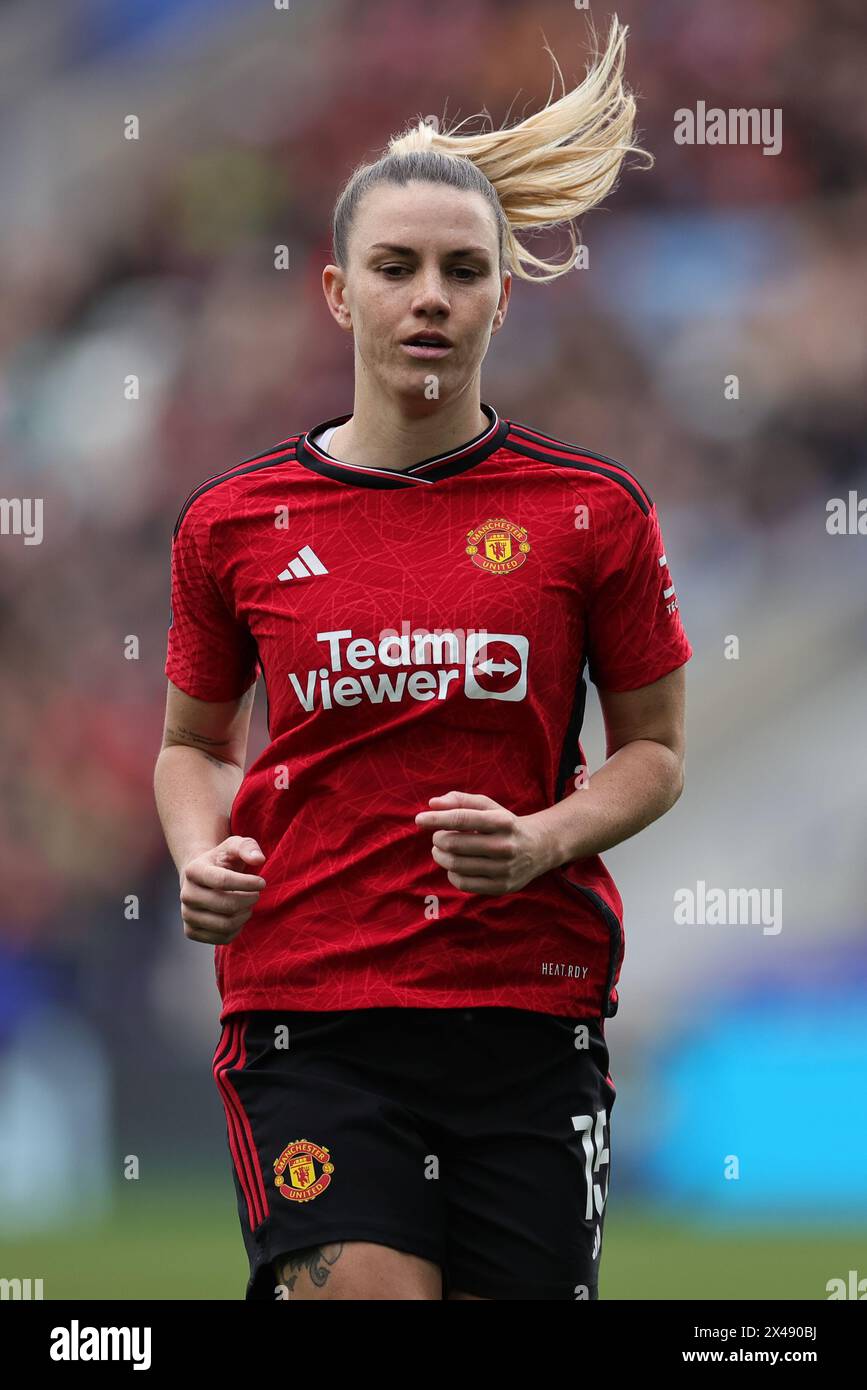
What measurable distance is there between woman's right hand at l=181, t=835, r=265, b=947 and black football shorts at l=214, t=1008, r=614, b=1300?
0.17m

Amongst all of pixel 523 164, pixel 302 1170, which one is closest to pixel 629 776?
pixel 302 1170

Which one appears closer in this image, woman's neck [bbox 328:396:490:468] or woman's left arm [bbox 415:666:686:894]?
woman's left arm [bbox 415:666:686:894]

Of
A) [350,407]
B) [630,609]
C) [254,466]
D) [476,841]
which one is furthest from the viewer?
[350,407]

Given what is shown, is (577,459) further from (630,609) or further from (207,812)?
(207,812)

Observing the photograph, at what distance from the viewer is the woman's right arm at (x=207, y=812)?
2.20 m

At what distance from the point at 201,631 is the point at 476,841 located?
66 cm

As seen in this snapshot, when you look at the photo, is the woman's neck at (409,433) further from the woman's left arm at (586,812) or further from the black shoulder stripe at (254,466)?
the woman's left arm at (586,812)

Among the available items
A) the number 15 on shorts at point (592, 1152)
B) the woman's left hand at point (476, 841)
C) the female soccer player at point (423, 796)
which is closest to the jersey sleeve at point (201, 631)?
the female soccer player at point (423, 796)

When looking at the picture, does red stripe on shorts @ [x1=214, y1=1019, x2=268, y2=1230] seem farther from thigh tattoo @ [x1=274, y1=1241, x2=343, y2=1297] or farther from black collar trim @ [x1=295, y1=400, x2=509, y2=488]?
black collar trim @ [x1=295, y1=400, x2=509, y2=488]

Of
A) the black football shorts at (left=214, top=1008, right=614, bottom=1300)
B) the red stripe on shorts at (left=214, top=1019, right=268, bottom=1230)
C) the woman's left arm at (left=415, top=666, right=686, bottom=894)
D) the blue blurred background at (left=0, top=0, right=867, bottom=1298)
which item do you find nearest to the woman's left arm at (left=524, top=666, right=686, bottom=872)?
the woman's left arm at (left=415, top=666, right=686, bottom=894)

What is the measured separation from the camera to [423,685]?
2.29 m

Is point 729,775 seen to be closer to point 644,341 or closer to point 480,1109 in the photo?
point 644,341

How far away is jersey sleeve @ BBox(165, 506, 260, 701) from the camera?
8.25ft

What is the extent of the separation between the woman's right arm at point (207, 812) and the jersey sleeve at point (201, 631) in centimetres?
3
